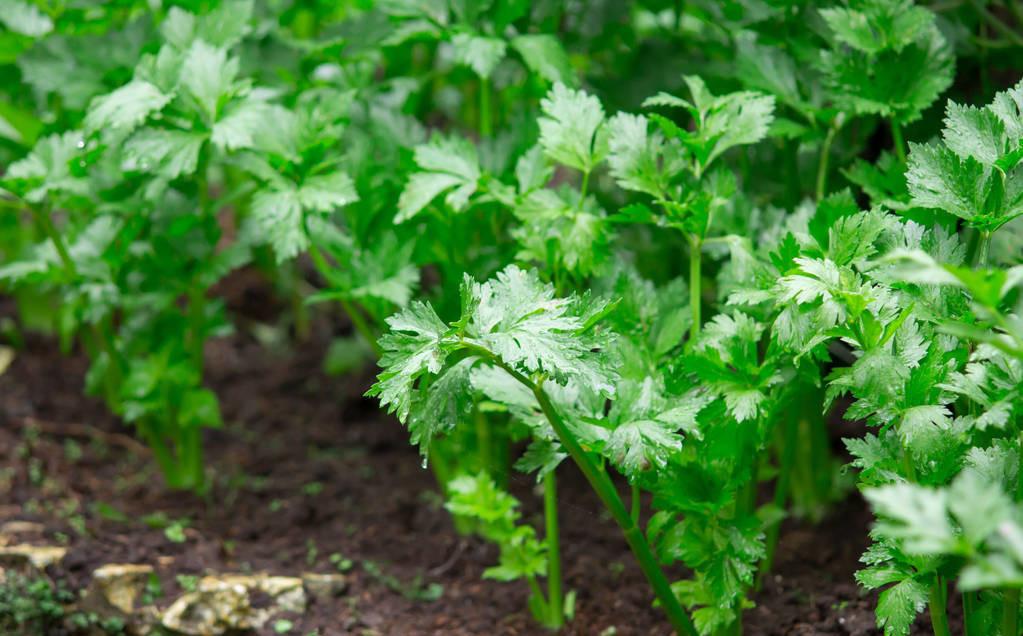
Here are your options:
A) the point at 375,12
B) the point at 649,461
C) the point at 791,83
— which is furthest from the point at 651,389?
the point at 375,12

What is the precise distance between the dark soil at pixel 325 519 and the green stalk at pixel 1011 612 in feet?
1.12

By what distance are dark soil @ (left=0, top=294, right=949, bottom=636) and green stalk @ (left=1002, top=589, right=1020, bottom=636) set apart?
1.12 ft

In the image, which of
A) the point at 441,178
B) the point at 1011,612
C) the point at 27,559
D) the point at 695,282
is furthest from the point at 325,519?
the point at 1011,612

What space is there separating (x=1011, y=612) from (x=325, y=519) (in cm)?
135

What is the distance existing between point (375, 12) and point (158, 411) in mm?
936

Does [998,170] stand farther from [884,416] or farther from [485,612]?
[485,612]

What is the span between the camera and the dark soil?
1.79 m

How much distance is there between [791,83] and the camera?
172 centimetres

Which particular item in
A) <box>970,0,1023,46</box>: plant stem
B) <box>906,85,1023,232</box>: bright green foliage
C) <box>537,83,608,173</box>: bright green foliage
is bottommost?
<box>906,85,1023,232</box>: bright green foliage

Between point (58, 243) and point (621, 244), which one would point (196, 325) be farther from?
point (621, 244)

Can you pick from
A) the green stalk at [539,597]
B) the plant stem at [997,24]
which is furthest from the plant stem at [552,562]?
the plant stem at [997,24]

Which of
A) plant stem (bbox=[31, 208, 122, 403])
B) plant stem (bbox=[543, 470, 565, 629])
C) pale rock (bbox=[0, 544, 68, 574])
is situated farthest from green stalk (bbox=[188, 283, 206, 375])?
plant stem (bbox=[543, 470, 565, 629])

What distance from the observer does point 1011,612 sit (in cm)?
123

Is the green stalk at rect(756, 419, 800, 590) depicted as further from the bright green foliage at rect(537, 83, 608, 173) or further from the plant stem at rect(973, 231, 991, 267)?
the bright green foliage at rect(537, 83, 608, 173)
